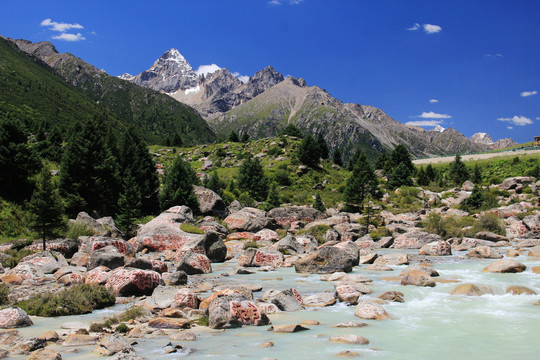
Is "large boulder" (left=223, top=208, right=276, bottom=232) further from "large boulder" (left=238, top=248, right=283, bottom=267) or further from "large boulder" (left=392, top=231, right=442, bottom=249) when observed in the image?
"large boulder" (left=238, top=248, right=283, bottom=267)

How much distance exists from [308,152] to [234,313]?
223 ft

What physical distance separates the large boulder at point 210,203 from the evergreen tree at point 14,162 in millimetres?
19178

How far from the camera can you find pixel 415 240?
3375 centimetres

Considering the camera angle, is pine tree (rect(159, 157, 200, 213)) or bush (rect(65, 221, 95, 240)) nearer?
bush (rect(65, 221, 95, 240))

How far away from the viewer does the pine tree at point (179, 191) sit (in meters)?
→ 47.1

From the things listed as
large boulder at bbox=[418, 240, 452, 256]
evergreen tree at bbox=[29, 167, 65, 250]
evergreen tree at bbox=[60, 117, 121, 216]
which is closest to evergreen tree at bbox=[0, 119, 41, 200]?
evergreen tree at bbox=[60, 117, 121, 216]

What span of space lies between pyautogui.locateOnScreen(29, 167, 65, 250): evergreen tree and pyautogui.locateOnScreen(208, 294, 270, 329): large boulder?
2002 centimetres

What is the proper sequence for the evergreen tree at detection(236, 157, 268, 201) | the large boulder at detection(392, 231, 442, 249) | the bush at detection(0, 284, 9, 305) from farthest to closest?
the evergreen tree at detection(236, 157, 268, 201) → the large boulder at detection(392, 231, 442, 249) → the bush at detection(0, 284, 9, 305)

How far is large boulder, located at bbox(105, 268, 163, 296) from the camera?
1622 cm

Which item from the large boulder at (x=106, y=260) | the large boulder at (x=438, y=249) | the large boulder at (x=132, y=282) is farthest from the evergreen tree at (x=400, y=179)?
the large boulder at (x=132, y=282)

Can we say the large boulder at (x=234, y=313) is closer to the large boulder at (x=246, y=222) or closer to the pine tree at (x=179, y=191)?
the large boulder at (x=246, y=222)

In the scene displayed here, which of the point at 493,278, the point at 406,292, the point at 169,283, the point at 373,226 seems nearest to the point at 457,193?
the point at 373,226

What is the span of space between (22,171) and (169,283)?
105ft

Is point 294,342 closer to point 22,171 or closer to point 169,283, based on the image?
point 169,283
